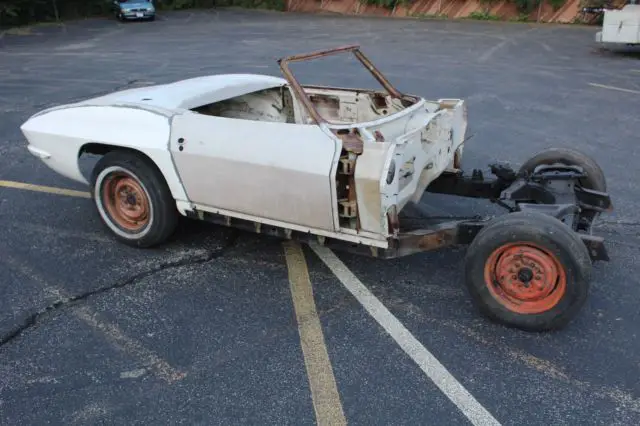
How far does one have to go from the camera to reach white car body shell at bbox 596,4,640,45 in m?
12.6

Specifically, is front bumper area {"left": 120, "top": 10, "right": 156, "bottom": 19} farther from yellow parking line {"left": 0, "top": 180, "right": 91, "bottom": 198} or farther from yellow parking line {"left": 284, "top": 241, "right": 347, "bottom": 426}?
yellow parking line {"left": 284, "top": 241, "right": 347, "bottom": 426}

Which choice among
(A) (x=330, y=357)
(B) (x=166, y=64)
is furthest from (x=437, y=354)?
(B) (x=166, y=64)

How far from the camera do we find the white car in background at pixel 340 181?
3.37 metres

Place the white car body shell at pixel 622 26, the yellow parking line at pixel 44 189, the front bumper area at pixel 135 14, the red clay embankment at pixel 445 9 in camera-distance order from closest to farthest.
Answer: the yellow parking line at pixel 44 189 < the white car body shell at pixel 622 26 < the red clay embankment at pixel 445 9 < the front bumper area at pixel 135 14

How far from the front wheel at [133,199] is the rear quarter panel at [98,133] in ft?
0.39

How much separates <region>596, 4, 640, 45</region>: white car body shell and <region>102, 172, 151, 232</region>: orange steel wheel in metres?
12.1

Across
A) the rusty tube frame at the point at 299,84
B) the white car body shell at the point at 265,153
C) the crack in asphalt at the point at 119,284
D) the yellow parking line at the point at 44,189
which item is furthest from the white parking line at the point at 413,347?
the yellow parking line at the point at 44,189

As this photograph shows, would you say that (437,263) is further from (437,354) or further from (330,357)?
(330,357)

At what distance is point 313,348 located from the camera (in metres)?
3.34

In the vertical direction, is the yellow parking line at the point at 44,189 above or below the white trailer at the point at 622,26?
below

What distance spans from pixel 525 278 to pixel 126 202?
9.81 ft

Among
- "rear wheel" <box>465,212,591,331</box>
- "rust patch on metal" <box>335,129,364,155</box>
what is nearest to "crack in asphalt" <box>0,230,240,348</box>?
"rust patch on metal" <box>335,129,364,155</box>

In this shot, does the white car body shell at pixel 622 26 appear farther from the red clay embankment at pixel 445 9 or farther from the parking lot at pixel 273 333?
the red clay embankment at pixel 445 9

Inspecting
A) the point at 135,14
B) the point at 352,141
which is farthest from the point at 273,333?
the point at 135,14
